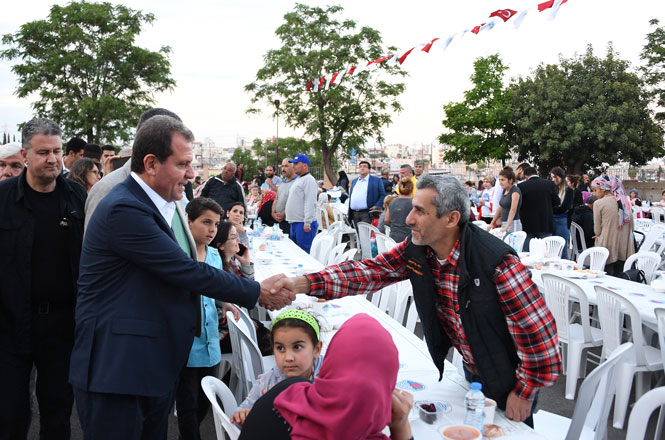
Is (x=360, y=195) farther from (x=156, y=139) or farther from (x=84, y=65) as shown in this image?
(x=84, y=65)

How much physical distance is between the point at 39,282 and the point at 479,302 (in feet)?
6.90

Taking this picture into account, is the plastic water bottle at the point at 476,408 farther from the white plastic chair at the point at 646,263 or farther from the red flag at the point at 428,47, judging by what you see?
the red flag at the point at 428,47

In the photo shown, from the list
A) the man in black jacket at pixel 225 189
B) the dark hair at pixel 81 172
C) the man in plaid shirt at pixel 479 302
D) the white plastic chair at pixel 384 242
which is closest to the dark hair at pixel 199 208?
the dark hair at pixel 81 172

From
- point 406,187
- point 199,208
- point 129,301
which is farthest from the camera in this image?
point 406,187

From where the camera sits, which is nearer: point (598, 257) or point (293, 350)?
point (293, 350)

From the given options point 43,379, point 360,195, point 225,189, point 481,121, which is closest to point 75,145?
point 225,189

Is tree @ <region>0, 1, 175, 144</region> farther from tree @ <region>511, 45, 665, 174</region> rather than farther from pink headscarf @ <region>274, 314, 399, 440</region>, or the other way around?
pink headscarf @ <region>274, 314, 399, 440</region>

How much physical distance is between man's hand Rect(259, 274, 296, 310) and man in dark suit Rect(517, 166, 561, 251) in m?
6.03

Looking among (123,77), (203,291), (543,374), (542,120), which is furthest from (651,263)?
(123,77)

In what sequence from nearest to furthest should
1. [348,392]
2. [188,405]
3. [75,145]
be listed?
[348,392], [188,405], [75,145]

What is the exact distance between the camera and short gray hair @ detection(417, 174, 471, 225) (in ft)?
7.03

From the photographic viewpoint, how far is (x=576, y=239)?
9445mm

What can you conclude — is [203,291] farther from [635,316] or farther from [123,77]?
[123,77]

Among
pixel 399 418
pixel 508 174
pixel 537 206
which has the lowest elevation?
pixel 399 418
